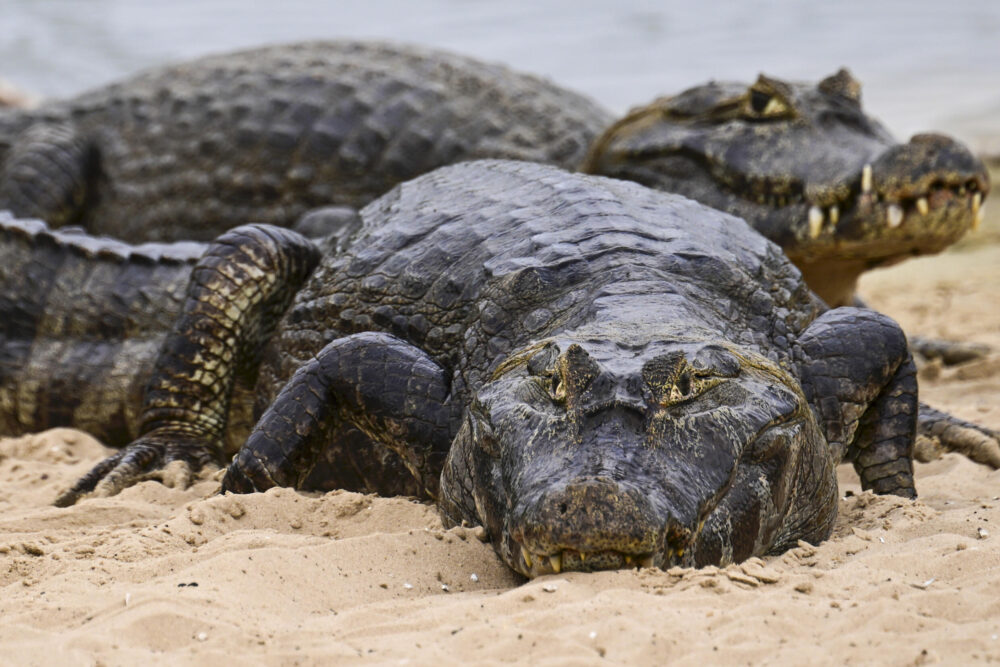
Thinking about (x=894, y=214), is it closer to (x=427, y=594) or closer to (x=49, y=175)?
(x=427, y=594)

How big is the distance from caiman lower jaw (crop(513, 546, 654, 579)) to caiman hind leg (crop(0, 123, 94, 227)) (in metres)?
5.86

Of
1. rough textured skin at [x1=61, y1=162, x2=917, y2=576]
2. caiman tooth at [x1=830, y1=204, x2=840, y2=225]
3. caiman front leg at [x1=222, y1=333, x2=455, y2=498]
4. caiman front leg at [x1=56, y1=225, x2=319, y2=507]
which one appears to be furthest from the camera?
caiman tooth at [x1=830, y1=204, x2=840, y2=225]

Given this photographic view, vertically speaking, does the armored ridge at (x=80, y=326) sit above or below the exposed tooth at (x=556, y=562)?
below

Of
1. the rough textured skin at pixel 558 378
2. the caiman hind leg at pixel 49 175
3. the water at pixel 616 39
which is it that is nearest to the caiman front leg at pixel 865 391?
the rough textured skin at pixel 558 378

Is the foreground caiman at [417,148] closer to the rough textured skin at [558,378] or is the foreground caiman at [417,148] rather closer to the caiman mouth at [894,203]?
the caiman mouth at [894,203]

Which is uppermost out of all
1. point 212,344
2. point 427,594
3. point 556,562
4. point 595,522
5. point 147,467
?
point 595,522

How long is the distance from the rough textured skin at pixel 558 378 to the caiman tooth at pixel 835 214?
1768mm

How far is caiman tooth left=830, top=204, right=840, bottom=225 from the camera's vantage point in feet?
18.8

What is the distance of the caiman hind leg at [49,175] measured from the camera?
7.59 m

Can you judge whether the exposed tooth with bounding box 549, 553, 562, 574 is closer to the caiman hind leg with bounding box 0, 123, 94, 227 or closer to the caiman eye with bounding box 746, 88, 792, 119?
the caiman eye with bounding box 746, 88, 792, 119

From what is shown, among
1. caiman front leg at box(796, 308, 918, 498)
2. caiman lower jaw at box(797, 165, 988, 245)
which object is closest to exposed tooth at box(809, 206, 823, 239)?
caiman lower jaw at box(797, 165, 988, 245)

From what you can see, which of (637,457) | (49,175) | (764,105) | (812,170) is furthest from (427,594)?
(49,175)

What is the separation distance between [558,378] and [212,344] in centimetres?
213

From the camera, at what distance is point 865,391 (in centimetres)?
354
